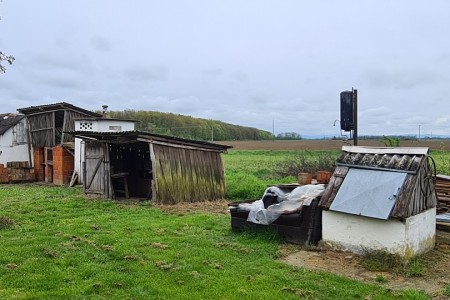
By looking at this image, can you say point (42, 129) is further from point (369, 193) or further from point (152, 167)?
point (369, 193)

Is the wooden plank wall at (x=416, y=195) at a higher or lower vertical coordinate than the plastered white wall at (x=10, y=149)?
lower

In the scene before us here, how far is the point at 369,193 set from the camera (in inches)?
294

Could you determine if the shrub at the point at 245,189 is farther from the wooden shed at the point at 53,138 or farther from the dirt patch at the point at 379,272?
the wooden shed at the point at 53,138

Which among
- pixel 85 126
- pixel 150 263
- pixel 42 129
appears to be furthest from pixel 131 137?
pixel 42 129

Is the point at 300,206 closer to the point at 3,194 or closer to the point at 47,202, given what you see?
the point at 47,202

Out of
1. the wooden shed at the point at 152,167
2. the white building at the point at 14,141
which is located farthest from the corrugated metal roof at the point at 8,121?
the wooden shed at the point at 152,167

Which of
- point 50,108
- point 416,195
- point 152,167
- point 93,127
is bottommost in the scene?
point 416,195

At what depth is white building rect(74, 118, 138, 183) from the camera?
18.8 meters

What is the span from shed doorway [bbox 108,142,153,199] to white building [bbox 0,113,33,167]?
8361mm

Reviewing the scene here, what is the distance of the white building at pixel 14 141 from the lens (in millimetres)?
21797

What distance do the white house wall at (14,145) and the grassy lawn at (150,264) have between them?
12.7 m

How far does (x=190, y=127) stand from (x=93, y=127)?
30.1 m

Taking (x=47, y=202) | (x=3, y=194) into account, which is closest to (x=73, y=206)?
(x=47, y=202)

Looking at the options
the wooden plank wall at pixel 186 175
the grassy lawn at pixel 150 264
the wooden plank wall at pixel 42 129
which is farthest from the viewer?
the wooden plank wall at pixel 42 129
